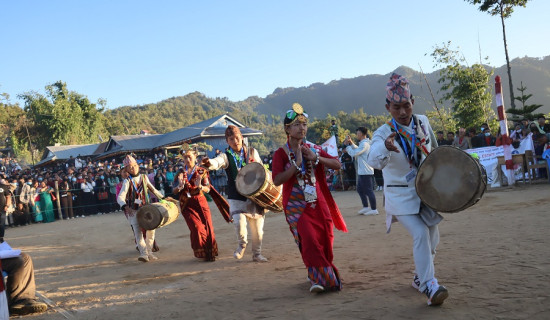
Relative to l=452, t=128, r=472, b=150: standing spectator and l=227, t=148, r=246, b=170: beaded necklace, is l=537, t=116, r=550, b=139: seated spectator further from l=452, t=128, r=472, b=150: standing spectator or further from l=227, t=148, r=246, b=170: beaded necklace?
l=227, t=148, r=246, b=170: beaded necklace

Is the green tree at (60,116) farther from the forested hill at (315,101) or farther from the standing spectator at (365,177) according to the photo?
the standing spectator at (365,177)

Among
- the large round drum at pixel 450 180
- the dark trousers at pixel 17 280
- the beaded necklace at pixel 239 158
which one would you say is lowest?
the dark trousers at pixel 17 280

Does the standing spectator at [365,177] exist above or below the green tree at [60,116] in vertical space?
below

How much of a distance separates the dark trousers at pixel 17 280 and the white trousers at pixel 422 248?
13.6 feet

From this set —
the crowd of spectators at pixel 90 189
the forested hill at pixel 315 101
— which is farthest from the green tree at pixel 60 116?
the crowd of spectators at pixel 90 189

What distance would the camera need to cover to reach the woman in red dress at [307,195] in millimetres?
4375

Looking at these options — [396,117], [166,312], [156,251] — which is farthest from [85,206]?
[396,117]

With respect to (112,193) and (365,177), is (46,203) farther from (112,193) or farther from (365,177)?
(365,177)

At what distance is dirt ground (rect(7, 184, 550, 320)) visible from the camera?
3625 mm

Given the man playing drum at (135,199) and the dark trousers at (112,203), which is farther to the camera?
the dark trousers at (112,203)

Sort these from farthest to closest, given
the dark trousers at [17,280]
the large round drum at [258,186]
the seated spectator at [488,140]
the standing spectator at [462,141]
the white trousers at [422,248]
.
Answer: the seated spectator at [488,140], the standing spectator at [462,141], the large round drum at [258,186], the dark trousers at [17,280], the white trousers at [422,248]

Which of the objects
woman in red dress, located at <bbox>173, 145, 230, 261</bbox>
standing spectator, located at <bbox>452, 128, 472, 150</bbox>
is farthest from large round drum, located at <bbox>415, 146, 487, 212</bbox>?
standing spectator, located at <bbox>452, 128, 472, 150</bbox>

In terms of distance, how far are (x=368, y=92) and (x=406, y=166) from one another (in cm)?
13459

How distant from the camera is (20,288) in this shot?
15.6 feet
